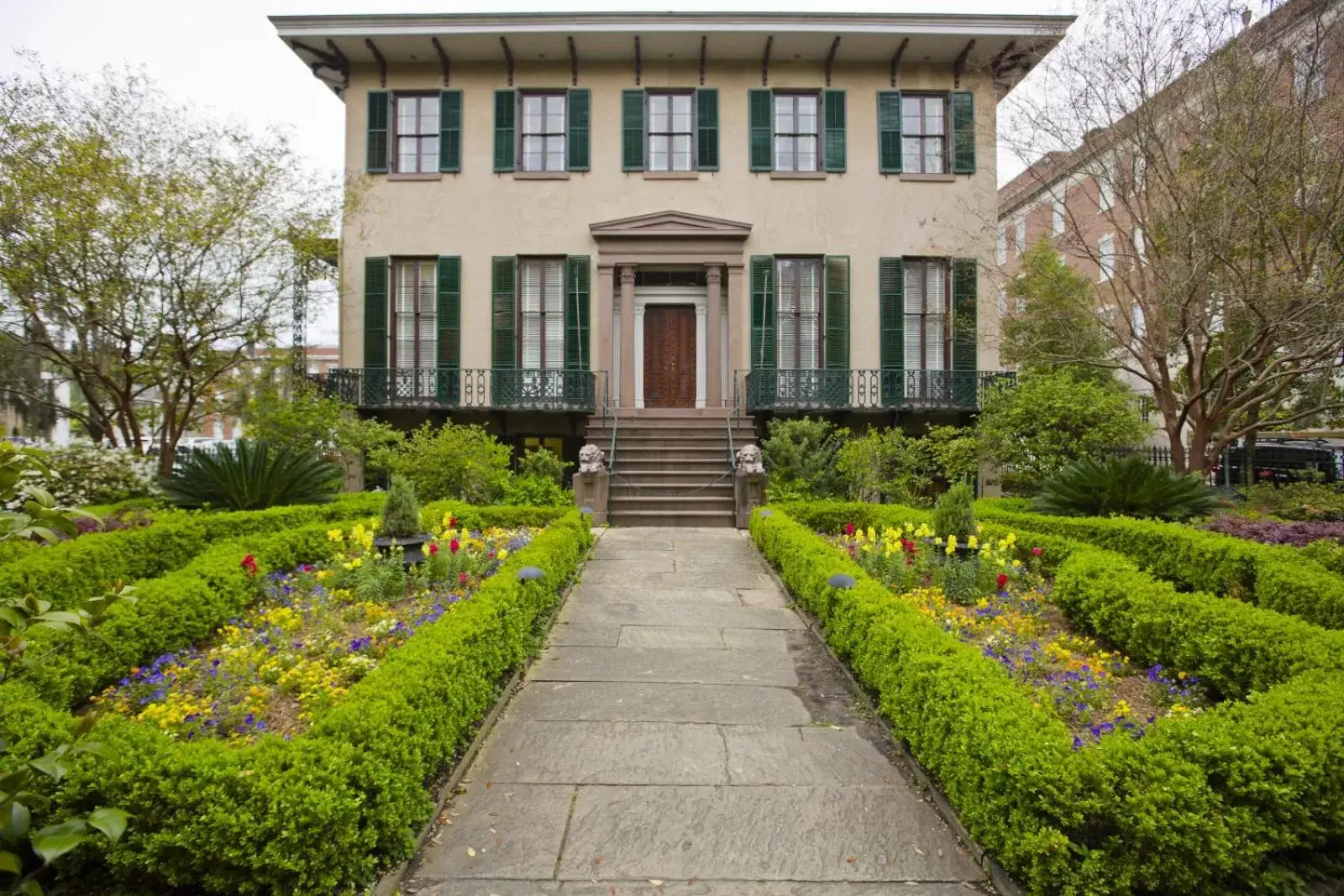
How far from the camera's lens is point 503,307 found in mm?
14609

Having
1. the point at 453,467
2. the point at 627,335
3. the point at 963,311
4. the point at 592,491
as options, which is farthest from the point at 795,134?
the point at 453,467

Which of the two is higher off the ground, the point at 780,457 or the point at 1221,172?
A: the point at 1221,172

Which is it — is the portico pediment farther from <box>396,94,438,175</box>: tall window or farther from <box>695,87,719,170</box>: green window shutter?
<box>396,94,438,175</box>: tall window

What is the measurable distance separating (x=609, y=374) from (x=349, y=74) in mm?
7865

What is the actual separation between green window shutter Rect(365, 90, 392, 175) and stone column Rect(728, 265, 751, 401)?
23.4ft

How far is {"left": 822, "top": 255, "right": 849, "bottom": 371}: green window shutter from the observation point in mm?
14523

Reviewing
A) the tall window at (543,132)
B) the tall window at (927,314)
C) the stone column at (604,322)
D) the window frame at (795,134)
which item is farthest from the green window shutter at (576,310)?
the tall window at (927,314)

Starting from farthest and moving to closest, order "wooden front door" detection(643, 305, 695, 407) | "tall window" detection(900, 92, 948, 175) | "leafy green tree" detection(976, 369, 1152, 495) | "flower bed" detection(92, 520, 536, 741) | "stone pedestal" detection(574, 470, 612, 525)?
"wooden front door" detection(643, 305, 695, 407), "tall window" detection(900, 92, 948, 175), "stone pedestal" detection(574, 470, 612, 525), "leafy green tree" detection(976, 369, 1152, 495), "flower bed" detection(92, 520, 536, 741)

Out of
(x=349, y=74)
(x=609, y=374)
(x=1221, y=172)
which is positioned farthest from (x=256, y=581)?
(x=349, y=74)

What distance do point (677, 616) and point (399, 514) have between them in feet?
8.65

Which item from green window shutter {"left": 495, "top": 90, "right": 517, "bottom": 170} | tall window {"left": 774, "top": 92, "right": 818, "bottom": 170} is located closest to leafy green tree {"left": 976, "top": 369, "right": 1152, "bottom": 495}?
tall window {"left": 774, "top": 92, "right": 818, "bottom": 170}

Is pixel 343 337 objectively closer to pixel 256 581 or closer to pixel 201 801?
pixel 256 581

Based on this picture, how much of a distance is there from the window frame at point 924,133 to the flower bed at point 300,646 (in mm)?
11971

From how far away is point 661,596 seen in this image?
7043 mm
